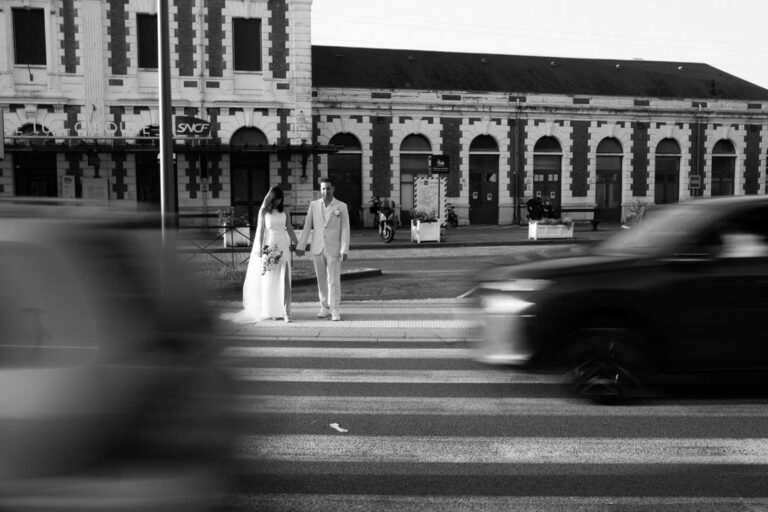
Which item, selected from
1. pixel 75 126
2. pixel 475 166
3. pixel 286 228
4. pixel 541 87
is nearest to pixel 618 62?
pixel 541 87

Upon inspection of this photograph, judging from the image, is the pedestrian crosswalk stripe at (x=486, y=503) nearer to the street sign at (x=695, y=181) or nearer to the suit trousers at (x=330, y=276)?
the suit trousers at (x=330, y=276)

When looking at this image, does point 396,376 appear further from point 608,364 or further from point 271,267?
point 271,267

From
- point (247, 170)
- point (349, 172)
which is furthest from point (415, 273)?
point (349, 172)

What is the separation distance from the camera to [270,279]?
1035cm

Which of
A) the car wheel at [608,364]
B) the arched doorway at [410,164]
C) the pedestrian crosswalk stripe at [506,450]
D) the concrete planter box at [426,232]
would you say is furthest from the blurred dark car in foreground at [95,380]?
the arched doorway at [410,164]

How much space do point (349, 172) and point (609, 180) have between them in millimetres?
15443

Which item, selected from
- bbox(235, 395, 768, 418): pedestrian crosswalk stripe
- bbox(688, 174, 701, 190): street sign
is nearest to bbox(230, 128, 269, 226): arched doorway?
bbox(688, 174, 701, 190): street sign

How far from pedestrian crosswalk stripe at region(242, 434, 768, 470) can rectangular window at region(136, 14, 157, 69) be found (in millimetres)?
30071

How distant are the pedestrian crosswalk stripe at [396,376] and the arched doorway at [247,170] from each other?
26.7 m

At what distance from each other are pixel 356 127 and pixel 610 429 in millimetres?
34073

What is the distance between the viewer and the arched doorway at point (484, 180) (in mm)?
40469

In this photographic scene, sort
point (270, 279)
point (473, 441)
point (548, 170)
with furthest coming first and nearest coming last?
point (548, 170)
point (270, 279)
point (473, 441)

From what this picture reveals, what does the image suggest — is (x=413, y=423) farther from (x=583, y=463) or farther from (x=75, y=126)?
(x=75, y=126)

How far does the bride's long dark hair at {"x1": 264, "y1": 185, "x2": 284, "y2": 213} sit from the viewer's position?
10211 mm
